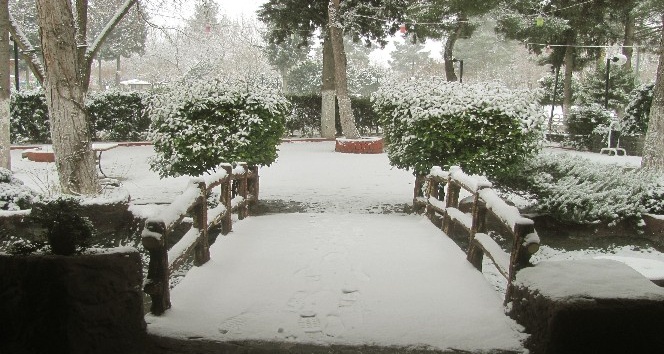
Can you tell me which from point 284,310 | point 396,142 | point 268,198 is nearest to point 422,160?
point 396,142

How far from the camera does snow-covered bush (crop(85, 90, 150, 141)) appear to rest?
2114cm

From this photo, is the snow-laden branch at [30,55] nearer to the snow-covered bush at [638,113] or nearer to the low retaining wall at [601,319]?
the low retaining wall at [601,319]

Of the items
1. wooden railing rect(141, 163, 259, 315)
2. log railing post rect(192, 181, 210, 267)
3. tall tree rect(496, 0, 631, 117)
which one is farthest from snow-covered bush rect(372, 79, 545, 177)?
tall tree rect(496, 0, 631, 117)

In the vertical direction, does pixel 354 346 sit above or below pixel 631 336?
below

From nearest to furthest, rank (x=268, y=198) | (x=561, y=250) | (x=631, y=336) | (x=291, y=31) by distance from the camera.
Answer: (x=631, y=336), (x=561, y=250), (x=268, y=198), (x=291, y=31)

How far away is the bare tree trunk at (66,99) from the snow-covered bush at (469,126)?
536cm

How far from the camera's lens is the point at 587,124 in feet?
66.5

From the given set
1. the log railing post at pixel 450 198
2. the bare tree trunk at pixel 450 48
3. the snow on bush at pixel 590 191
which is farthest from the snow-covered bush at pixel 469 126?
the bare tree trunk at pixel 450 48

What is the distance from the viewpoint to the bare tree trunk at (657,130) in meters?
12.0

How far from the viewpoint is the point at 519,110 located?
888 cm

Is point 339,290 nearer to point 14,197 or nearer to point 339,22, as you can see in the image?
point 14,197

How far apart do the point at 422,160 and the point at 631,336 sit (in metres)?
5.90

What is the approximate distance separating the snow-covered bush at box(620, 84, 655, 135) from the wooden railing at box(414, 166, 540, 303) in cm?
1212

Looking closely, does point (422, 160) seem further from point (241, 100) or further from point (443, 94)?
point (241, 100)
